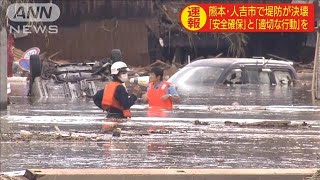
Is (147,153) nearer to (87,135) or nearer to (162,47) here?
(87,135)

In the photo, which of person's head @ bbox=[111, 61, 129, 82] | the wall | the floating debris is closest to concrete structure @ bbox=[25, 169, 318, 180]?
person's head @ bbox=[111, 61, 129, 82]

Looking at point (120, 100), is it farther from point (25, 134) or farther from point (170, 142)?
point (170, 142)

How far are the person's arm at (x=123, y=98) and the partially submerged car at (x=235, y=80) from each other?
277 inches

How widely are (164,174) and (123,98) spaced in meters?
5.05

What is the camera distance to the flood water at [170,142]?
9406 millimetres

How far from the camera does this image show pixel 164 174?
8062mm

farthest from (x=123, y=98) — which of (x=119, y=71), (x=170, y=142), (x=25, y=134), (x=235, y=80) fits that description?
(x=235, y=80)

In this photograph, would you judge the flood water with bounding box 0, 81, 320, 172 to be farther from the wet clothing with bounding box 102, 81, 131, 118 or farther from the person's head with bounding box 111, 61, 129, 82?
the person's head with bounding box 111, 61, 129, 82

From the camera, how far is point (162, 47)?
115 feet

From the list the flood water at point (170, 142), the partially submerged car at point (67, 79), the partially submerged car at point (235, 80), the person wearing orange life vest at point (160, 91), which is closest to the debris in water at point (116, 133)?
the flood water at point (170, 142)

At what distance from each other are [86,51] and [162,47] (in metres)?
3.25

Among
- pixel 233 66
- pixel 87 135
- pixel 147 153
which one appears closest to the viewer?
pixel 147 153

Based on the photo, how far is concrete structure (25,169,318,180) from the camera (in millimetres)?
7906

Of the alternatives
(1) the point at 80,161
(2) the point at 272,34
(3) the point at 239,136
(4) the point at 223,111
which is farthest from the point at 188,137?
(2) the point at 272,34
